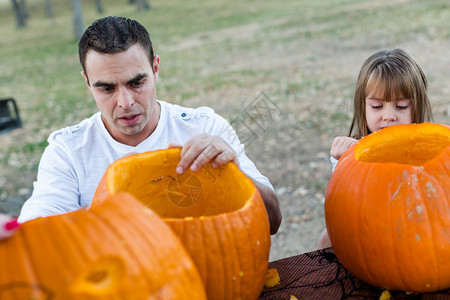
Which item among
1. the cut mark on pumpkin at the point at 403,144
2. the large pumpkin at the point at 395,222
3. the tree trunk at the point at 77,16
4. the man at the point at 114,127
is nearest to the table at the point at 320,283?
the large pumpkin at the point at 395,222

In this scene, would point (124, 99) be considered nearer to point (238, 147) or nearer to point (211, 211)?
point (238, 147)

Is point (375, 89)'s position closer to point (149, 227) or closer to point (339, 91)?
point (149, 227)

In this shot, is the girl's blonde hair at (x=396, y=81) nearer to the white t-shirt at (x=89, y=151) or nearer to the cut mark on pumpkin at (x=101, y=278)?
the white t-shirt at (x=89, y=151)

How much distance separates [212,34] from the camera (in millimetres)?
17219

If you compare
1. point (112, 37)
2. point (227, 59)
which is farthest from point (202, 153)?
point (227, 59)

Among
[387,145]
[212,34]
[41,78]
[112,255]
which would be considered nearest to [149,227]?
[112,255]

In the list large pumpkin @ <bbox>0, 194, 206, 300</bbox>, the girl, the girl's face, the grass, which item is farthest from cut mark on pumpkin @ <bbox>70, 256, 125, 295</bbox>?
the grass

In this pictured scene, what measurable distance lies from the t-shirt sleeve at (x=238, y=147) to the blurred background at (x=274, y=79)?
10 cm

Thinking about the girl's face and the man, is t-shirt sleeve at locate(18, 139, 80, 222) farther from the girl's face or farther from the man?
the girl's face

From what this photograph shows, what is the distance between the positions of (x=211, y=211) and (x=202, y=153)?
26 centimetres

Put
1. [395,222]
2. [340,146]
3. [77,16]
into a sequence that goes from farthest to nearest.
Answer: [77,16] < [340,146] < [395,222]

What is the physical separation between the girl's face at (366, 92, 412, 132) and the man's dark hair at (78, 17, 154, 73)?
1171mm

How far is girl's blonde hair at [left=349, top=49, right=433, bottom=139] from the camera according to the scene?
238 cm

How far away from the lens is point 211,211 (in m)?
1.67
